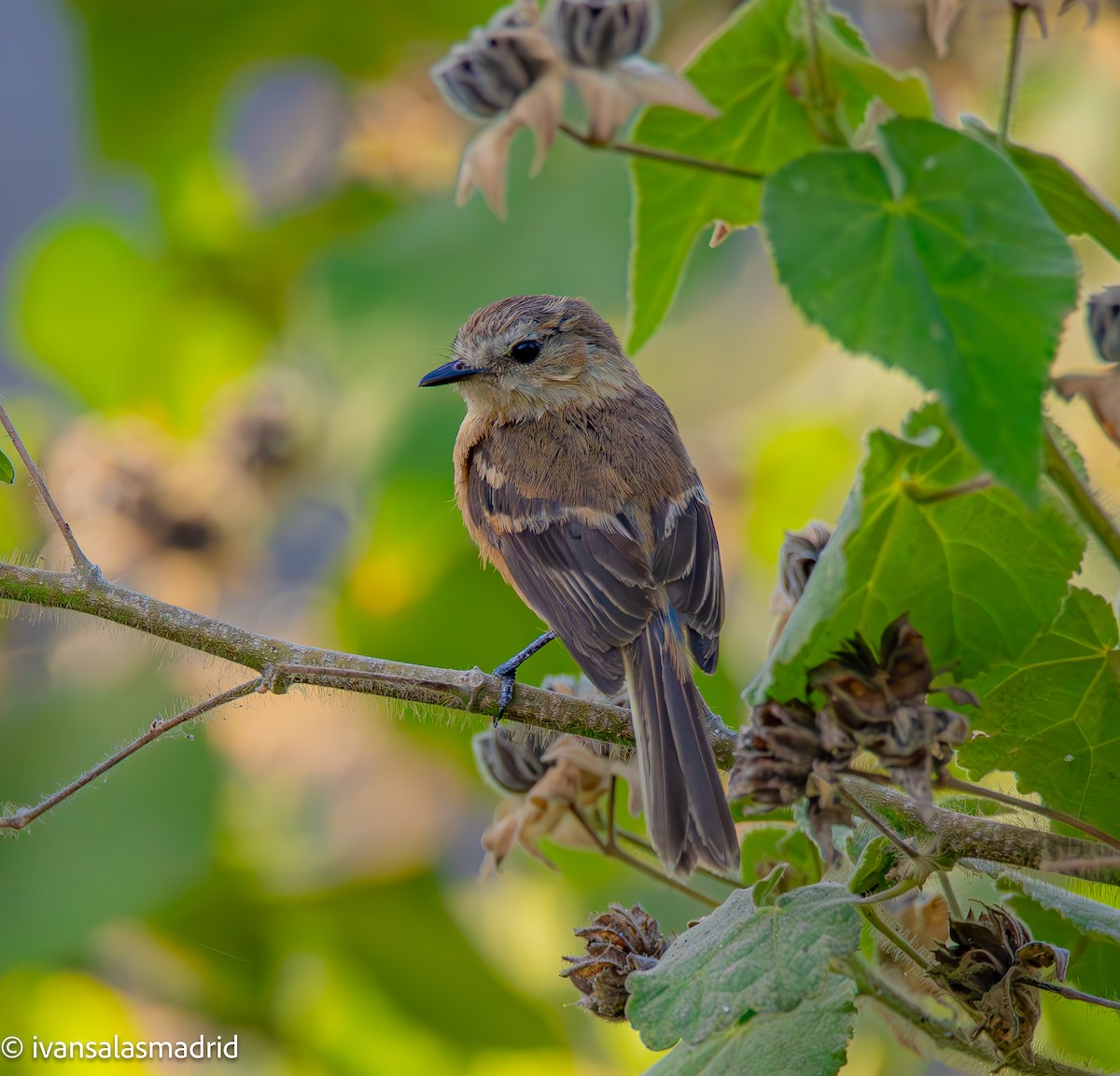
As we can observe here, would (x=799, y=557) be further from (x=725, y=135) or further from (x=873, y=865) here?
(x=725, y=135)

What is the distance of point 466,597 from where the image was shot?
13.2 ft

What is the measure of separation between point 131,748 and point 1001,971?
4.06ft

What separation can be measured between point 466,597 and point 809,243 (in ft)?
8.55

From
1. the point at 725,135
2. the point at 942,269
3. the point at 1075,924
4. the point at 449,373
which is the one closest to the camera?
the point at 942,269

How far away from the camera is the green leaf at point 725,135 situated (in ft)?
6.50

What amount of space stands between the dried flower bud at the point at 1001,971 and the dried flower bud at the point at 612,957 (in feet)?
1.37

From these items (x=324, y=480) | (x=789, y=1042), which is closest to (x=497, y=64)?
(x=789, y=1042)

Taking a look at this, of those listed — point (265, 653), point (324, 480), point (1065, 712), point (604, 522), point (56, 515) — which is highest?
point (324, 480)

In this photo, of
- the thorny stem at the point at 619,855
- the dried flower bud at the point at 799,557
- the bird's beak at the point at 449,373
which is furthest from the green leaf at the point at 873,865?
the bird's beak at the point at 449,373

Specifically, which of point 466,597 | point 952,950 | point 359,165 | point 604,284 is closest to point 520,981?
point 466,597

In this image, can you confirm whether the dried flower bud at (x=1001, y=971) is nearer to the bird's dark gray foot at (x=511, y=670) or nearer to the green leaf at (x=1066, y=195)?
the bird's dark gray foot at (x=511, y=670)

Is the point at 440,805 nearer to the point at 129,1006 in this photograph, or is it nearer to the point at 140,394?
the point at 129,1006

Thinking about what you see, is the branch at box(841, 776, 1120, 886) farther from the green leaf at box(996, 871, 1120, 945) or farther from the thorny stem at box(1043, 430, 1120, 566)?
the thorny stem at box(1043, 430, 1120, 566)

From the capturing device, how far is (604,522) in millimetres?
3232
